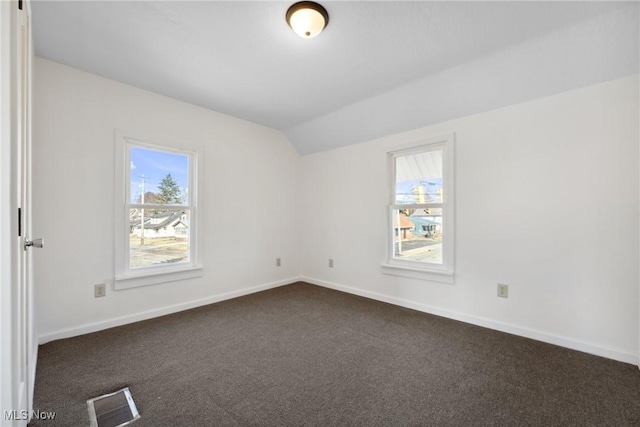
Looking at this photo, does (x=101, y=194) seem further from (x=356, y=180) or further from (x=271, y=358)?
(x=356, y=180)

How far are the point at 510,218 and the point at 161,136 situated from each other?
12.0ft

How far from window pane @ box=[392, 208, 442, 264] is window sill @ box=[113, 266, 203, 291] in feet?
8.12

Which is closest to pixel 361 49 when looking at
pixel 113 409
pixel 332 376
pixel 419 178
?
pixel 419 178

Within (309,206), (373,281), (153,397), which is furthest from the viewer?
(309,206)

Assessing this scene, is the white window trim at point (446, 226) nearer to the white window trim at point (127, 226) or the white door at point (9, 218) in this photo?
the white window trim at point (127, 226)

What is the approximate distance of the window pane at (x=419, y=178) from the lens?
323 centimetres

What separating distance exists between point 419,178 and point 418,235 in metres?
0.69

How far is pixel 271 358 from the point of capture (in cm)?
217

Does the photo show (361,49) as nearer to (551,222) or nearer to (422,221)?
(422,221)

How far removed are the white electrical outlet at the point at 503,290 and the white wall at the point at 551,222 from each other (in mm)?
42

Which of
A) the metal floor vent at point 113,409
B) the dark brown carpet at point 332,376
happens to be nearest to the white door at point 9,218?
the metal floor vent at point 113,409

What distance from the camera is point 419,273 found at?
3.26 meters

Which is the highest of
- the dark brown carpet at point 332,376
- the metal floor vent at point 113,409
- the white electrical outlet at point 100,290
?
the white electrical outlet at point 100,290

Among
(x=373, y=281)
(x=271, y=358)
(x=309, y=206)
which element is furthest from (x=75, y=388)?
(x=309, y=206)
